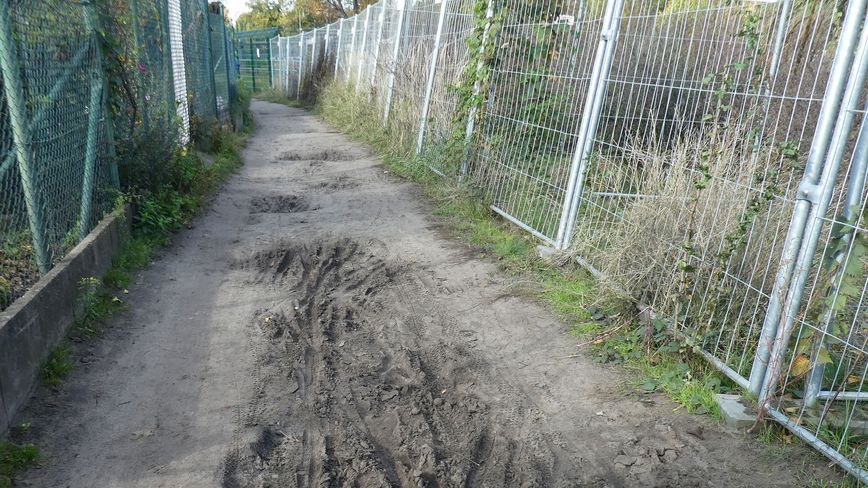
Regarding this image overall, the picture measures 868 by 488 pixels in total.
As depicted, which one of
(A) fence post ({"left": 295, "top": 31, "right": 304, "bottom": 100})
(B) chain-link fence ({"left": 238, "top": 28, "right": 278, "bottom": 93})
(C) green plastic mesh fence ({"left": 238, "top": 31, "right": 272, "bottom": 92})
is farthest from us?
(C) green plastic mesh fence ({"left": 238, "top": 31, "right": 272, "bottom": 92})

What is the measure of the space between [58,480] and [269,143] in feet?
32.4

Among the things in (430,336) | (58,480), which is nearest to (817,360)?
(430,336)

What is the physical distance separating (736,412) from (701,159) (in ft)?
4.80

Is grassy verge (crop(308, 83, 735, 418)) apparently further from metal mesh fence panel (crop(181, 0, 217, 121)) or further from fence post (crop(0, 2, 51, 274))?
metal mesh fence panel (crop(181, 0, 217, 121))

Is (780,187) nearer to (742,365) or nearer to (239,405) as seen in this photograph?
(742,365)

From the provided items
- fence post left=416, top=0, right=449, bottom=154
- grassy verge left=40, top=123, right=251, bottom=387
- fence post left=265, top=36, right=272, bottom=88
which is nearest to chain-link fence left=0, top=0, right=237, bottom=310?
grassy verge left=40, top=123, right=251, bottom=387

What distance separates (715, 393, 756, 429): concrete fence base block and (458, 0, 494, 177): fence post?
4.38m

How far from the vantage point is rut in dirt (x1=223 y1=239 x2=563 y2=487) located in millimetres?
2678

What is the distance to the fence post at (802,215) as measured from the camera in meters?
2.73

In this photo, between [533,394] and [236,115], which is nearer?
[533,394]

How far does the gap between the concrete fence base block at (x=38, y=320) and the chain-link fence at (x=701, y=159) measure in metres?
3.36

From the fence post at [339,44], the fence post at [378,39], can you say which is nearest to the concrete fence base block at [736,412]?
the fence post at [378,39]

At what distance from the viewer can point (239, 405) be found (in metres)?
3.16

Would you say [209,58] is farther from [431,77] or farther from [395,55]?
[431,77]
